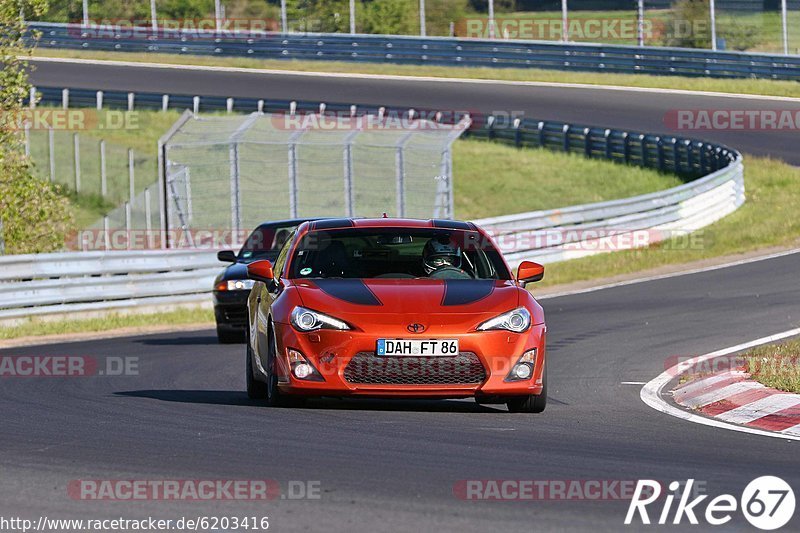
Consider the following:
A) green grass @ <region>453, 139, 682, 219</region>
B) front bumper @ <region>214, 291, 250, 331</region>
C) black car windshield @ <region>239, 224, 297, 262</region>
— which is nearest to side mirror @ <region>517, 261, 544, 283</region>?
front bumper @ <region>214, 291, 250, 331</region>

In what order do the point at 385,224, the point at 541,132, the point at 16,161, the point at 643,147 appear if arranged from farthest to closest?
1. the point at 541,132
2. the point at 643,147
3. the point at 16,161
4. the point at 385,224

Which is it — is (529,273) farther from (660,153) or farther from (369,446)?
(660,153)

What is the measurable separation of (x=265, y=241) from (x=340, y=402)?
730 cm

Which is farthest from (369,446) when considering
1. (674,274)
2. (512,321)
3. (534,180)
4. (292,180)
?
(534,180)

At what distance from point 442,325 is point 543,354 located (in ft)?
2.53

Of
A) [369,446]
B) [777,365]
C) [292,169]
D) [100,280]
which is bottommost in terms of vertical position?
[100,280]

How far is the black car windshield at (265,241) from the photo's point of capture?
683 inches

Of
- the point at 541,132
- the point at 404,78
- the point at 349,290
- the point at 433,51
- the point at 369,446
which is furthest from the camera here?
the point at 433,51

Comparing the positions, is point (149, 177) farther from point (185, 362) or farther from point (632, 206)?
point (185, 362)

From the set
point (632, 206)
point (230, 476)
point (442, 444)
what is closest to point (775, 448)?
point (442, 444)

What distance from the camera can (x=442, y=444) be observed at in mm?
8141

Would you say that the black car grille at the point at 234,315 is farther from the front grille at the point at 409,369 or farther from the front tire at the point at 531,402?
the front grille at the point at 409,369

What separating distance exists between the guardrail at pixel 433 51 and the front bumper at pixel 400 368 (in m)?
36.7

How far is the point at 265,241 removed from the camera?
17547 millimetres
